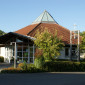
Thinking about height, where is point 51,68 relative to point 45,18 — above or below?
below

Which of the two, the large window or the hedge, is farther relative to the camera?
the large window

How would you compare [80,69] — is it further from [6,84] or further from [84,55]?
[84,55]

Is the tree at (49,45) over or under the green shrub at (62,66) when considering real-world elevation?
over

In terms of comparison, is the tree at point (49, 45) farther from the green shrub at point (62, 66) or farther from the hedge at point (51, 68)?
the hedge at point (51, 68)

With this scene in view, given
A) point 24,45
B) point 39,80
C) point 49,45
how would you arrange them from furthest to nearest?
1. point 24,45
2. point 49,45
3. point 39,80

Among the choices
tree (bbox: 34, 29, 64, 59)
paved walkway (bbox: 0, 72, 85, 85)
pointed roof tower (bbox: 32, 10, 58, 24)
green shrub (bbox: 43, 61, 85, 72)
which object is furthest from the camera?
pointed roof tower (bbox: 32, 10, 58, 24)

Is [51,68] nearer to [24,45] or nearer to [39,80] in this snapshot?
[39,80]

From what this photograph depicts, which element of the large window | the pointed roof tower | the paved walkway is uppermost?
the pointed roof tower

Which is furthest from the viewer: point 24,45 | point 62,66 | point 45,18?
point 45,18

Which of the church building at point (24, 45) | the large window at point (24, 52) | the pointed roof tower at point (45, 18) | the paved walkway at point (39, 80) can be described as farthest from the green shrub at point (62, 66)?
the pointed roof tower at point (45, 18)

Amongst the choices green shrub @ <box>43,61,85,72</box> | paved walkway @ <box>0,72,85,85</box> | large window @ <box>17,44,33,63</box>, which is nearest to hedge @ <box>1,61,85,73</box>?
green shrub @ <box>43,61,85,72</box>

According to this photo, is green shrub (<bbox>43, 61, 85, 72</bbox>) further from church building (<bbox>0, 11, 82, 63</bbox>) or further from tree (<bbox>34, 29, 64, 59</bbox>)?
church building (<bbox>0, 11, 82, 63</bbox>)

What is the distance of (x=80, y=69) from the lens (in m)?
21.5

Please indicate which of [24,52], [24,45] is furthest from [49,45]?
[24,52]
